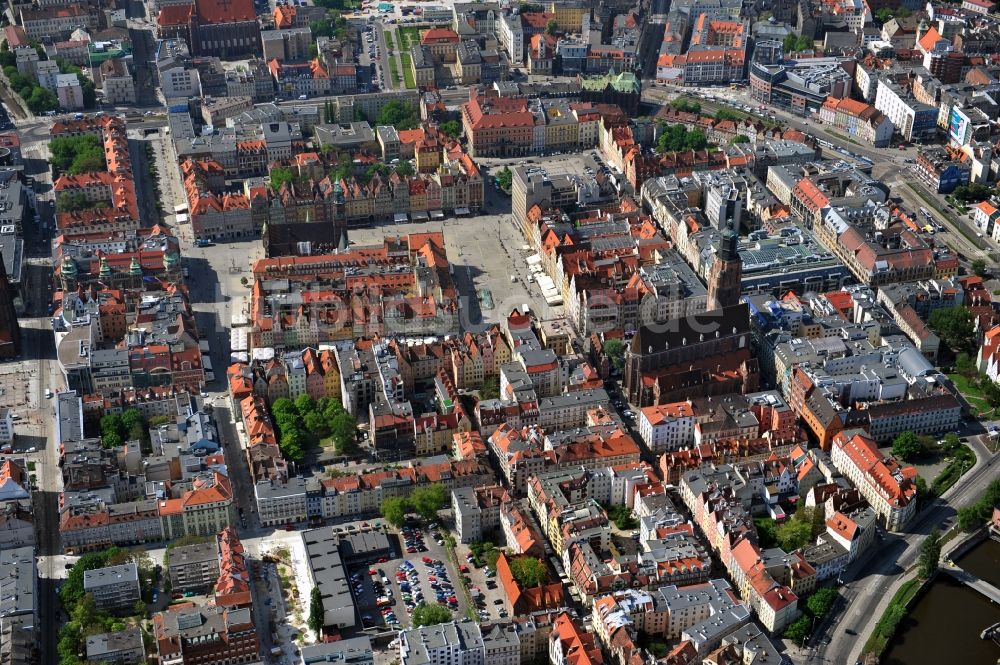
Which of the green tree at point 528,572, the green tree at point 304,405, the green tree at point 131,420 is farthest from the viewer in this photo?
the green tree at point 304,405

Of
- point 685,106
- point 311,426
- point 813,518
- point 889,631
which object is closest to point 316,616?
point 311,426

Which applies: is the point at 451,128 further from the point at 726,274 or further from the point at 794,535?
the point at 794,535

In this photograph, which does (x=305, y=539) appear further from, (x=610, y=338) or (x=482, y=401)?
(x=610, y=338)

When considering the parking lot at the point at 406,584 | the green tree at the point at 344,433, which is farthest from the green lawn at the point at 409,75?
the parking lot at the point at 406,584

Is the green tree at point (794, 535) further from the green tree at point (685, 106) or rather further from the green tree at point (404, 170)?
the green tree at point (685, 106)

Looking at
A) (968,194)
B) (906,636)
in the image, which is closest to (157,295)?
(906,636)
